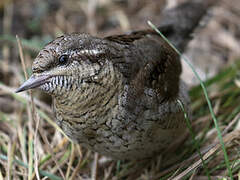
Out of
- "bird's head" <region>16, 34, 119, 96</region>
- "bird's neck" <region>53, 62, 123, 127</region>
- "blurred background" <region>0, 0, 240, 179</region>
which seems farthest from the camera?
"blurred background" <region>0, 0, 240, 179</region>

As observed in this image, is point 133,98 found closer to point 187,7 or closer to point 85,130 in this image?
point 85,130

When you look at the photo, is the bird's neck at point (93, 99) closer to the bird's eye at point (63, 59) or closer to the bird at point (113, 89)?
the bird at point (113, 89)

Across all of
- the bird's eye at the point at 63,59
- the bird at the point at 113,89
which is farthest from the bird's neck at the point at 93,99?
the bird's eye at the point at 63,59

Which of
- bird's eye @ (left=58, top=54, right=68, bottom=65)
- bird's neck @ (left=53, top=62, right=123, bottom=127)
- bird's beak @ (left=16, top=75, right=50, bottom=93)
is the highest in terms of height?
bird's eye @ (left=58, top=54, right=68, bottom=65)

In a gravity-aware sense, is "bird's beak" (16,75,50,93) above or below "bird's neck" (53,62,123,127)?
above

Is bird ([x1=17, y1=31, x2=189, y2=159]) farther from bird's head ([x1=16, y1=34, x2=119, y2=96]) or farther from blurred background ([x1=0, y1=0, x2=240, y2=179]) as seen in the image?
blurred background ([x1=0, y1=0, x2=240, y2=179])

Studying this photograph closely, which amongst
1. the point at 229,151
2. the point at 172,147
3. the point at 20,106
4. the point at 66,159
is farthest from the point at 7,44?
the point at 229,151

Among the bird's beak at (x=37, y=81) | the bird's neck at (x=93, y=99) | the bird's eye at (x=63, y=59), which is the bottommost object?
the bird's neck at (x=93, y=99)

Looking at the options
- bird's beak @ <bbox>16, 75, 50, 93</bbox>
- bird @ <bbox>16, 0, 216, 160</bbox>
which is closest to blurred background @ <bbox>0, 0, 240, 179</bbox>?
bird @ <bbox>16, 0, 216, 160</bbox>
